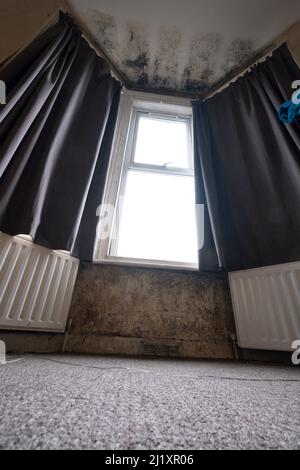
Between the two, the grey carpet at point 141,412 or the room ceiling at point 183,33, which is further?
the room ceiling at point 183,33

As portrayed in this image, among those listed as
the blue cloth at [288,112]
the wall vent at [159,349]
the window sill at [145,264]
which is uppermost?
the blue cloth at [288,112]

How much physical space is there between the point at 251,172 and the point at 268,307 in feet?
2.92

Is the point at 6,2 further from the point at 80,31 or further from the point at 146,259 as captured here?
the point at 146,259

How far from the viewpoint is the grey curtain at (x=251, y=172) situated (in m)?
1.15

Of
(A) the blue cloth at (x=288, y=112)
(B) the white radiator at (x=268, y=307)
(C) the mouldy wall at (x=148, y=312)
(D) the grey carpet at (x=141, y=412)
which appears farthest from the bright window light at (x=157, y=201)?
(D) the grey carpet at (x=141, y=412)

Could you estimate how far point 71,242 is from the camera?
3.47ft

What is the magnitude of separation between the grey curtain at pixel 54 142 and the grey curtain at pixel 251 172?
781 mm

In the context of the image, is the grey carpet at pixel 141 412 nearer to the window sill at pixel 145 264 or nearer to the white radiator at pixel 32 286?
the white radiator at pixel 32 286

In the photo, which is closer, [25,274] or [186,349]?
[25,274]

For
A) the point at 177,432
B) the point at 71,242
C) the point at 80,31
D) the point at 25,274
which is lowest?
the point at 177,432

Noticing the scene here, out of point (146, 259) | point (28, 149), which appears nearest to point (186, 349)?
A: point (146, 259)

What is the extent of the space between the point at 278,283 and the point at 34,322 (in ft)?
4.09

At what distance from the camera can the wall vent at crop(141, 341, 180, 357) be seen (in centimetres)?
105

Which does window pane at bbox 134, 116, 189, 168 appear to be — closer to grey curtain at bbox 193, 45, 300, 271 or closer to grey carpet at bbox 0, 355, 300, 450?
grey curtain at bbox 193, 45, 300, 271
